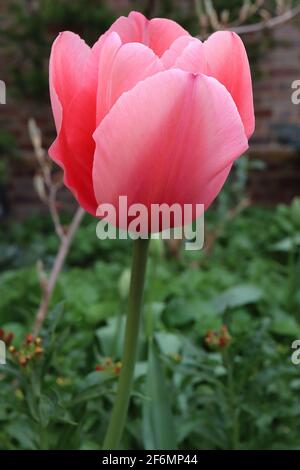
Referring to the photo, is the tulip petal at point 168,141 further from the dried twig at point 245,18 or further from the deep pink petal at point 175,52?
the dried twig at point 245,18

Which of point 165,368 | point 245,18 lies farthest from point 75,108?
point 245,18

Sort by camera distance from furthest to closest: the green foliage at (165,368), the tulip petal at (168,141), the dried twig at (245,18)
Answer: the dried twig at (245,18) → the green foliage at (165,368) → the tulip petal at (168,141)

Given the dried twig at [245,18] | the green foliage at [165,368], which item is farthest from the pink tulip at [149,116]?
the dried twig at [245,18]

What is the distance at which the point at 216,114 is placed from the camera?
33 cm

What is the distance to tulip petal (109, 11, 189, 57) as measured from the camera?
0.38m

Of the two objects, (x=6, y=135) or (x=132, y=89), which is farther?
(x=6, y=135)

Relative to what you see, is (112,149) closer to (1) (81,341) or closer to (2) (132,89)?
(2) (132,89)

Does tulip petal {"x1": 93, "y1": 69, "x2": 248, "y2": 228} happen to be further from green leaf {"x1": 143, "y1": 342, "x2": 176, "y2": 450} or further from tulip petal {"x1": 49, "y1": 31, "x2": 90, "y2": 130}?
green leaf {"x1": 143, "y1": 342, "x2": 176, "y2": 450}

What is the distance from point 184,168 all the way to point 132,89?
0.05 metres

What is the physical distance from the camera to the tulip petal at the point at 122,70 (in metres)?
0.33

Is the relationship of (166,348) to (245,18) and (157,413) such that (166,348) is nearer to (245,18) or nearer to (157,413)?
(157,413)

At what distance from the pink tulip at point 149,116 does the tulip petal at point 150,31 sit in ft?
0.05

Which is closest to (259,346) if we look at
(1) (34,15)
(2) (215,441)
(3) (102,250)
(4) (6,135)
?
(2) (215,441)

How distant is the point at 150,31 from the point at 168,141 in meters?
0.08
